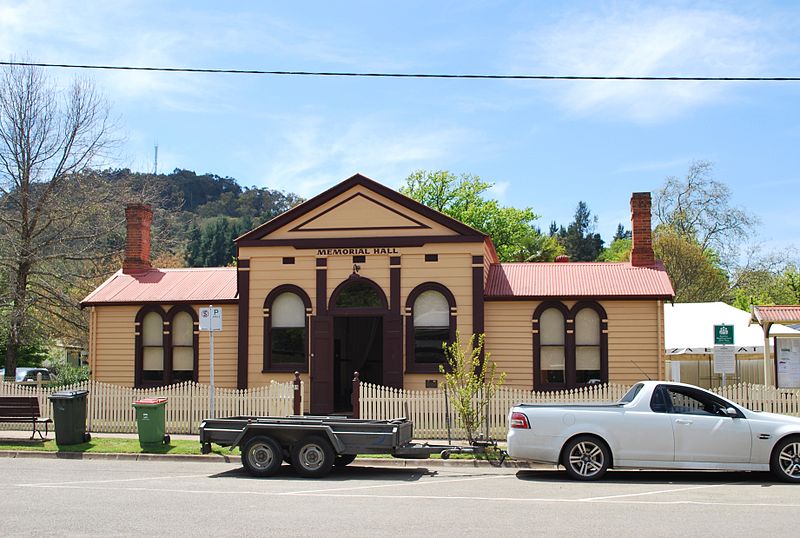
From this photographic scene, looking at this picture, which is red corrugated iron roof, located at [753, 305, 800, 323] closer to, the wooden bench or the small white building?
the small white building

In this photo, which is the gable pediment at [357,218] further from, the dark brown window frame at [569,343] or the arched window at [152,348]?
the arched window at [152,348]

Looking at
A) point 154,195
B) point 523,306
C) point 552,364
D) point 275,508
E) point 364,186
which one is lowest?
point 275,508

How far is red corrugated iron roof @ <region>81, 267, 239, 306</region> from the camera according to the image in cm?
2350

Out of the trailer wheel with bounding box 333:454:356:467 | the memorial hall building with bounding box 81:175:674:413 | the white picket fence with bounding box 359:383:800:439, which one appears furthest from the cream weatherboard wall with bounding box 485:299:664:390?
the trailer wheel with bounding box 333:454:356:467

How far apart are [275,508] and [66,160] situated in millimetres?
24802

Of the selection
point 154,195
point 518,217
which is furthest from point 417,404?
point 518,217

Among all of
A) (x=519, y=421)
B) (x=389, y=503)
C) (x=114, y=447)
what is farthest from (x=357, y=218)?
(x=389, y=503)

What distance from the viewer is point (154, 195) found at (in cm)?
3759

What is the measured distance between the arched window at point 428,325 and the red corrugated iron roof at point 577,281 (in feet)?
3.68

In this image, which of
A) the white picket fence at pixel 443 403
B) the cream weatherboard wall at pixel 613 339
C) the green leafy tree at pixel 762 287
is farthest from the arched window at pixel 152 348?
the green leafy tree at pixel 762 287

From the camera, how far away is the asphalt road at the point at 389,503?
928cm

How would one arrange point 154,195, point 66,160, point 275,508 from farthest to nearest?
point 154,195 → point 66,160 → point 275,508

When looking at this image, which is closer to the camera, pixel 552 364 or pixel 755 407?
pixel 755 407

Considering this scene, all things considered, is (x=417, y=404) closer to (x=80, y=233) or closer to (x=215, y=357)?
(x=215, y=357)
